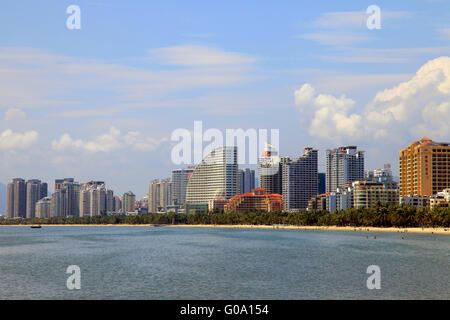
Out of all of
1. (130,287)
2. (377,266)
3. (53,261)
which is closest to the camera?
(130,287)

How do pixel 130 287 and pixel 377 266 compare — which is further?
pixel 377 266

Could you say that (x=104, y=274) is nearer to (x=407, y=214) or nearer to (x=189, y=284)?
(x=189, y=284)

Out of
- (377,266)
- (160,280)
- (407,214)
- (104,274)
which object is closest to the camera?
(160,280)

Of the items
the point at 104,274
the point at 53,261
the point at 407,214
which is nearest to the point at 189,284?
the point at 104,274
